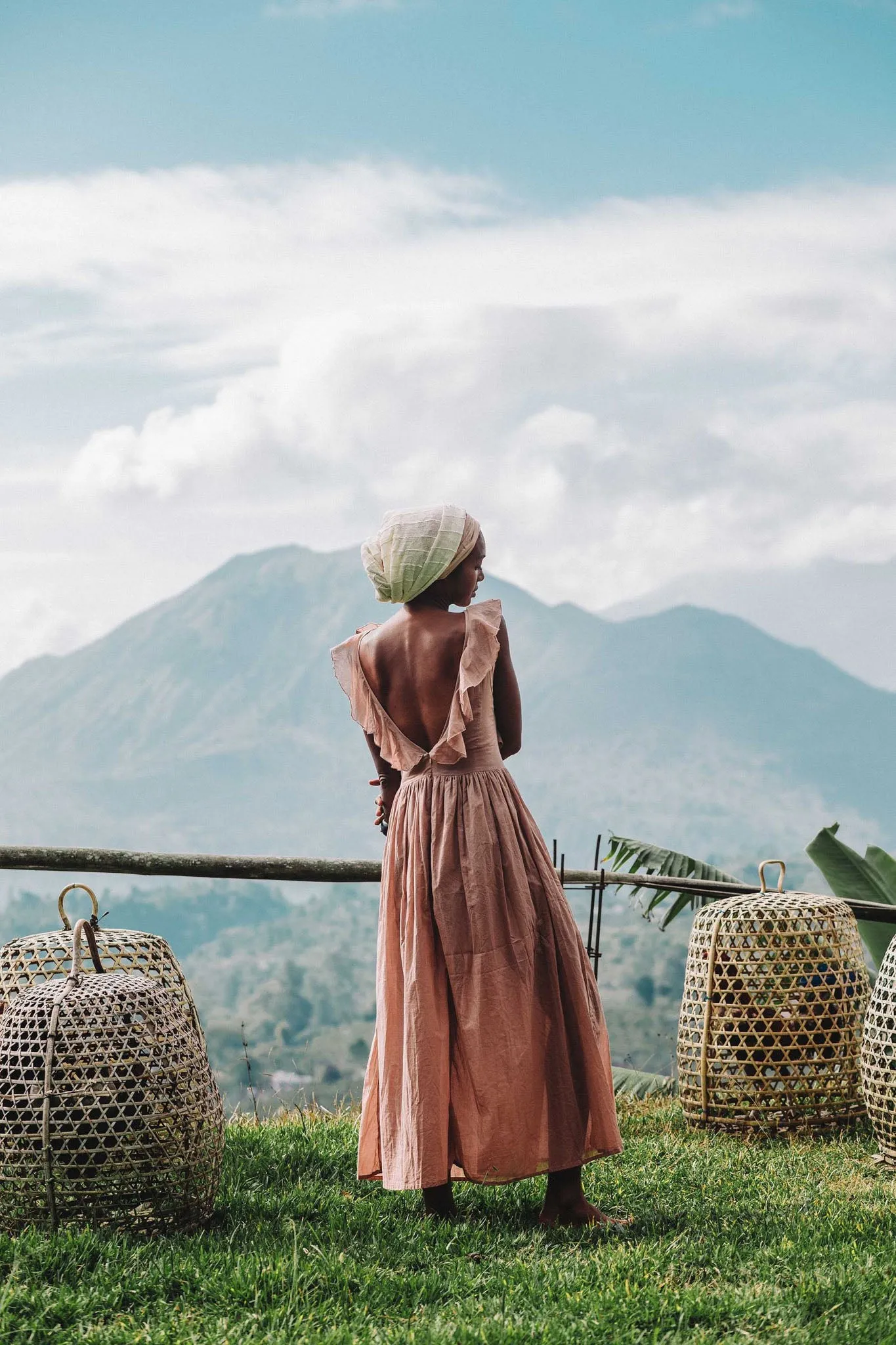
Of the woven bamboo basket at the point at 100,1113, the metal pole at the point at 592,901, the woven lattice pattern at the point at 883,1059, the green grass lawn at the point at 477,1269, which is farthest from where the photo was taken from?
the metal pole at the point at 592,901

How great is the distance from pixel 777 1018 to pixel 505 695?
2243 mm

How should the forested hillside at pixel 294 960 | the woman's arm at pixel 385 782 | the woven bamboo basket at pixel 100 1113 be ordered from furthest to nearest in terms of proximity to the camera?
the forested hillside at pixel 294 960 < the woman's arm at pixel 385 782 < the woven bamboo basket at pixel 100 1113

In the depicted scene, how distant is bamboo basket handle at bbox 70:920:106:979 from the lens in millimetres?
4012

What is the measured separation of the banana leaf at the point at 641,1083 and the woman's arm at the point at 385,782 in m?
3.18

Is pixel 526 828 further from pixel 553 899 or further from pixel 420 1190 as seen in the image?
pixel 420 1190

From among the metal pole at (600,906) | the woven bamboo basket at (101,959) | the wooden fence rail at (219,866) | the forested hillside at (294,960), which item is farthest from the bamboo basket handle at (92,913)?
→ the forested hillside at (294,960)

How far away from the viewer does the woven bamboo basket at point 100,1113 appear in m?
3.77

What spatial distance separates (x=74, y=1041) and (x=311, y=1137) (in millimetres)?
1458

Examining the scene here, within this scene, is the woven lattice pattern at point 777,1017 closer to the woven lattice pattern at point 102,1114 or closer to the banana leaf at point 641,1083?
the banana leaf at point 641,1083

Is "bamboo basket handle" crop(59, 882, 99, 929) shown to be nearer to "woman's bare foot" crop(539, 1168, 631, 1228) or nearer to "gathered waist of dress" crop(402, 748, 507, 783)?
"gathered waist of dress" crop(402, 748, 507, 783)

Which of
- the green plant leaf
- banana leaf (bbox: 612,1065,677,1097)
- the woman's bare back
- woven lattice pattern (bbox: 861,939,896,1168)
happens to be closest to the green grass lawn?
woven lattice pattern (bbox: 861,939,896,1168)

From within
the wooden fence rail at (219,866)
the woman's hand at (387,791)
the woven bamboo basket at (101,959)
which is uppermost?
the woman's hand at (387,791)

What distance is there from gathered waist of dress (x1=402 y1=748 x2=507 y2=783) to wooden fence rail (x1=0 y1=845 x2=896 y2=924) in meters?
1.21

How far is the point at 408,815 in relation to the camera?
4.22 metres
